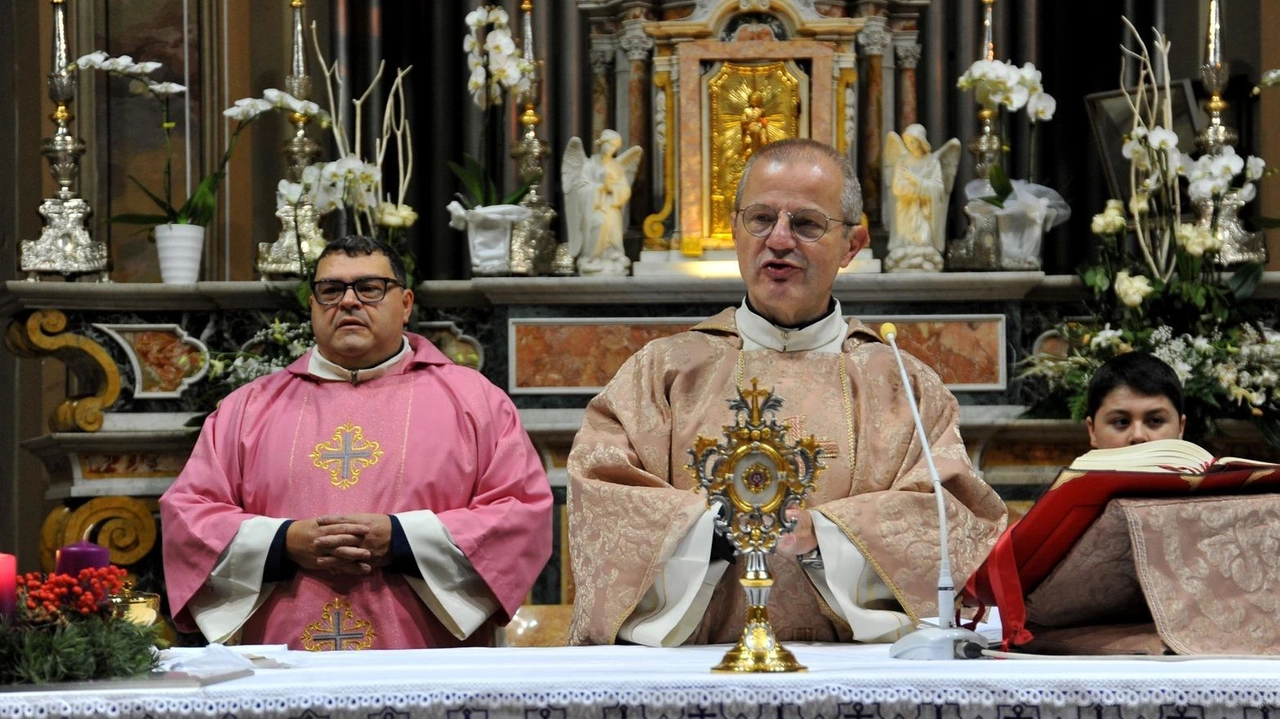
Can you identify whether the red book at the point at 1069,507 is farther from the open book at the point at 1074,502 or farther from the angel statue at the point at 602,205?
the angel statue at the point at 602,205

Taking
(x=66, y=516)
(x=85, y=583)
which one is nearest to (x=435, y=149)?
(x=66, y=516)

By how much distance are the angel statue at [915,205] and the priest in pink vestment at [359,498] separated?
1.88 metres

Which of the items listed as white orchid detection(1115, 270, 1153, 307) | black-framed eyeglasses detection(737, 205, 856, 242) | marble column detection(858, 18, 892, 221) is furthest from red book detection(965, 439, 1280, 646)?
marble column detection(858, 18, 892, 221)

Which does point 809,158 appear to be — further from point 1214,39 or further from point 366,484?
point 1214,39

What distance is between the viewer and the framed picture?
7215 millimetres

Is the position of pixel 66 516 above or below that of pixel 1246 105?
below

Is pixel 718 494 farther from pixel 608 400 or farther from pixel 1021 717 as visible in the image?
pixel 608 400

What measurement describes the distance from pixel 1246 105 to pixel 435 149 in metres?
3.82

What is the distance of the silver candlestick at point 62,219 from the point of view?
654 centimetres

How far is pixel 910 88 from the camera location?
7637mm

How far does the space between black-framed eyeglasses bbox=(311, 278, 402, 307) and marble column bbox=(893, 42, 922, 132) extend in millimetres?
3183

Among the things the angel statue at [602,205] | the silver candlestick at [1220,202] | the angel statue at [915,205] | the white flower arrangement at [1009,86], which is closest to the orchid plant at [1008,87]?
the white flower arrangement at [1009,86]

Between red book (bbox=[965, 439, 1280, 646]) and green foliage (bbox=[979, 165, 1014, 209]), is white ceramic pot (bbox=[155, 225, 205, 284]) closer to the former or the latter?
green foliage (bbox=[979, 165, 1014, 209])

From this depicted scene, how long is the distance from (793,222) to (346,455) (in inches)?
64.5
